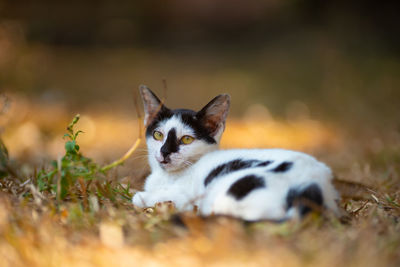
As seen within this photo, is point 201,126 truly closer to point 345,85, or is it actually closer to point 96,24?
point 345,85

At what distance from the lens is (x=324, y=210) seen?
1455 mm

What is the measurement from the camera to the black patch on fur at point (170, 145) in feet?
6.38

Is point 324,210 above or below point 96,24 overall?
below

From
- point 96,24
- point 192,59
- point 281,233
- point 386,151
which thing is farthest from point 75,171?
point 96,24

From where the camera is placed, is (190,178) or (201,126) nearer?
(190,178)

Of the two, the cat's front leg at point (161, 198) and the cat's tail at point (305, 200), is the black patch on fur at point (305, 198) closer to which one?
the cat's tail at point (305, 200)

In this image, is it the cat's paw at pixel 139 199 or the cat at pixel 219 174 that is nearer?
the cat at pixel 219 174

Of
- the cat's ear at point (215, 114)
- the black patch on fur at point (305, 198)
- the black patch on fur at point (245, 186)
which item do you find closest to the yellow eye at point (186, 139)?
the cat's ear at point (215, 114)

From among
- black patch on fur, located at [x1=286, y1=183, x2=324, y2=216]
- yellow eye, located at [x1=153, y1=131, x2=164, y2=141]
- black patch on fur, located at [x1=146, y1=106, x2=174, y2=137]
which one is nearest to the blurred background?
black patch on fur, located at [x1=146, y1=106, x2=174, y2=137]

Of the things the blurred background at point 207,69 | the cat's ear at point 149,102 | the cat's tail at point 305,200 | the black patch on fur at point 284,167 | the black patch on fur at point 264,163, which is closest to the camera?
the cat's tail at point 305,200

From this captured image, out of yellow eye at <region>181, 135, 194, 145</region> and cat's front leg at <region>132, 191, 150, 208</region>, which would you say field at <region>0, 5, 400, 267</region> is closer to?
cat's front leg at <region>132, 191, 150, 208</region>

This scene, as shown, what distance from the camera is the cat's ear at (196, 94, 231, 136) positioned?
203cm

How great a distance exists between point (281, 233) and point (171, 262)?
1.25ft

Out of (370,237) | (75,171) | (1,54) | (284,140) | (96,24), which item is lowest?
(284,140)
